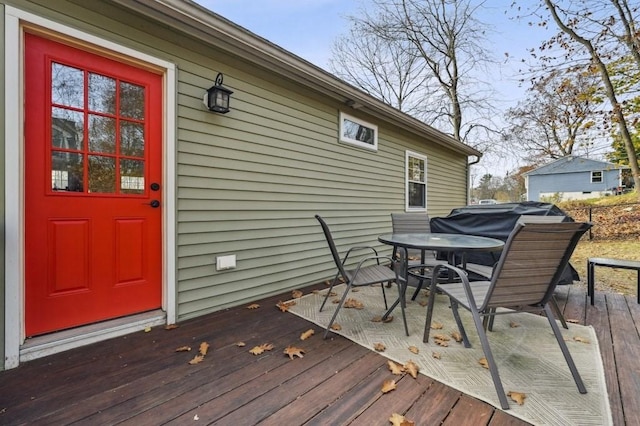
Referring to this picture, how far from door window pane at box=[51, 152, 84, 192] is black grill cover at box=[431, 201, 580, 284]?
14.4ft

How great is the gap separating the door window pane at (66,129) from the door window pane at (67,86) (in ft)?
0.22

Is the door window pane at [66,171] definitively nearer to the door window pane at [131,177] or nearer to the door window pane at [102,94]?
the door window pane at [131,177]

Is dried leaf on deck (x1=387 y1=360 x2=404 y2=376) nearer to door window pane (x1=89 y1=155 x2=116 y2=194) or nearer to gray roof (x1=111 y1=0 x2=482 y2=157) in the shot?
door window pane (x1=89 y1=155 x2=116 y2=194)

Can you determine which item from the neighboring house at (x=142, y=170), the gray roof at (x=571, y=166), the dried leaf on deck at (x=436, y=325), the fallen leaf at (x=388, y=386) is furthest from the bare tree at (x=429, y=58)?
the fallen leaf at (x=388, y=386)

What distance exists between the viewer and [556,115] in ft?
42.2

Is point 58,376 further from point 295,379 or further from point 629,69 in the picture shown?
point 629,69

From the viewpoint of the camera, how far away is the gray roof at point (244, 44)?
2.30m

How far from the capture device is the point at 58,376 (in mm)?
1747

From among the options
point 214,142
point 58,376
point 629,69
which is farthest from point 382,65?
point 58,376

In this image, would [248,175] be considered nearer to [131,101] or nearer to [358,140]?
[131,101]

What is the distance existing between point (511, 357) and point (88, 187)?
3311mm

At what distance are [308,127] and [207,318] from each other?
8.60 ft

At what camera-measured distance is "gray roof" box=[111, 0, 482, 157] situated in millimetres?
2301

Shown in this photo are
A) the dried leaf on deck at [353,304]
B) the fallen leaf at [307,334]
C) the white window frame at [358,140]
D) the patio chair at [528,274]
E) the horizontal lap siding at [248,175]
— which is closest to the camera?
the patio chair at [528,274]
